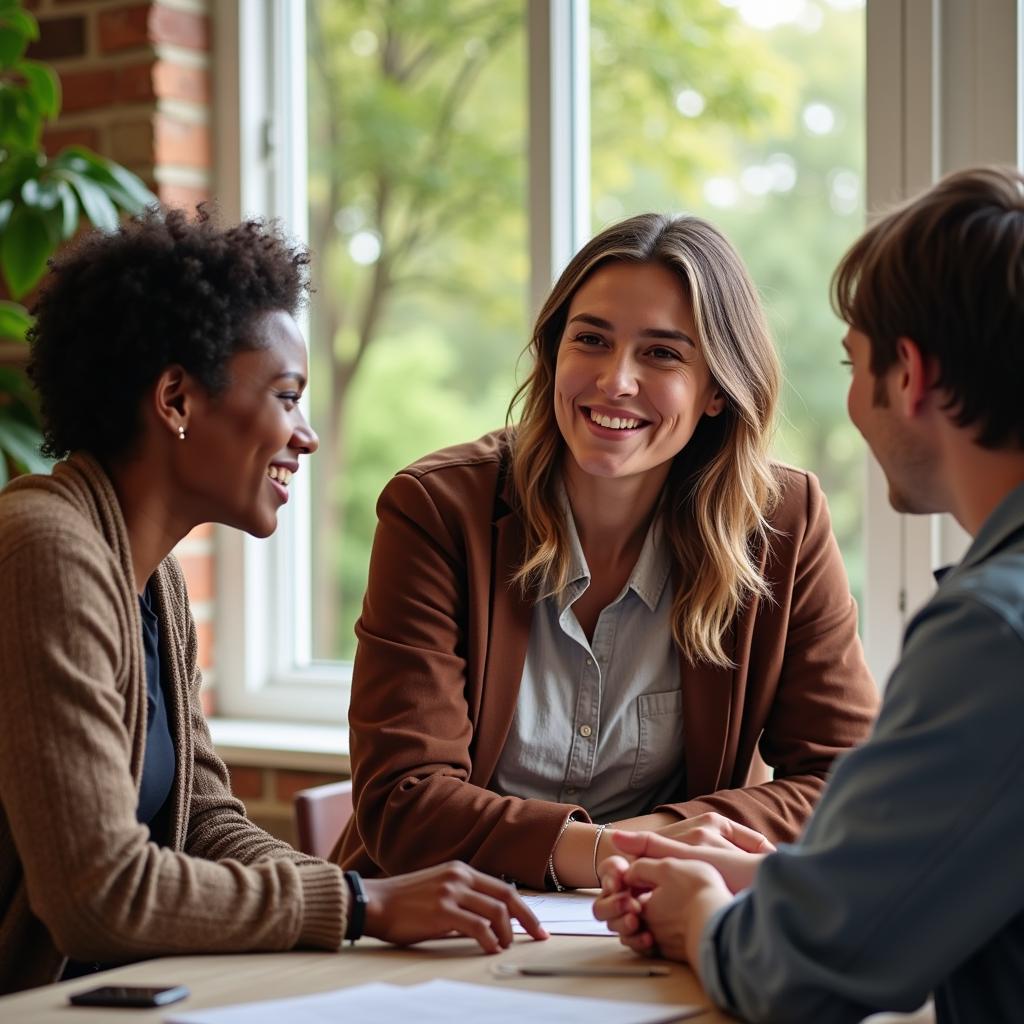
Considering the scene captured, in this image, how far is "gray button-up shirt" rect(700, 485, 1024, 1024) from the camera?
102 centimetres

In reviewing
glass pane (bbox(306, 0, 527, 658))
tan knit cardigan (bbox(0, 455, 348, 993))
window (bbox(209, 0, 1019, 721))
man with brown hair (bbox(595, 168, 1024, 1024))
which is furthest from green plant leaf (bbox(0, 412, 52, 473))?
man with brown hair (bbox(595, 168, 1024, 1024))

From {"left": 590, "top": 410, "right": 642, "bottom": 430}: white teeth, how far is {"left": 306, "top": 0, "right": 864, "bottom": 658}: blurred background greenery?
37 centimetres

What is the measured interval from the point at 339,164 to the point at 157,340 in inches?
109

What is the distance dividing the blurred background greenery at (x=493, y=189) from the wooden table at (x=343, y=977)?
1126 millimetres

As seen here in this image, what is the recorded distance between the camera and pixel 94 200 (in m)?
2.48

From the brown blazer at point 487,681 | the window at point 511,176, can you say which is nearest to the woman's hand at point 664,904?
the brown blazer at point 487,681

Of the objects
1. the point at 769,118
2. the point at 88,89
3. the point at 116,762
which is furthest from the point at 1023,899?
the point at 88,89

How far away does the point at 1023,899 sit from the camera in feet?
3.43

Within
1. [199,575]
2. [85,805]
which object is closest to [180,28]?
[199,575]

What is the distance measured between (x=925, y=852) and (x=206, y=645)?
7.52 ft

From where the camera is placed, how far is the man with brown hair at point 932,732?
3.36 feet

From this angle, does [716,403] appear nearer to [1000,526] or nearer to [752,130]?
[1000,526]

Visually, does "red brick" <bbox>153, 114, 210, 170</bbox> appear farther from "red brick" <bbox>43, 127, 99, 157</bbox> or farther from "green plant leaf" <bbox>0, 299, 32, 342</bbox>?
"green plant leaf" <bbox>0, 299, 32, 342</bbox>

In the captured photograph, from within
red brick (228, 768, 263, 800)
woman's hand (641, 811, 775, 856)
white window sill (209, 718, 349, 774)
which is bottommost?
red brick (228, 768, 263, 800)
